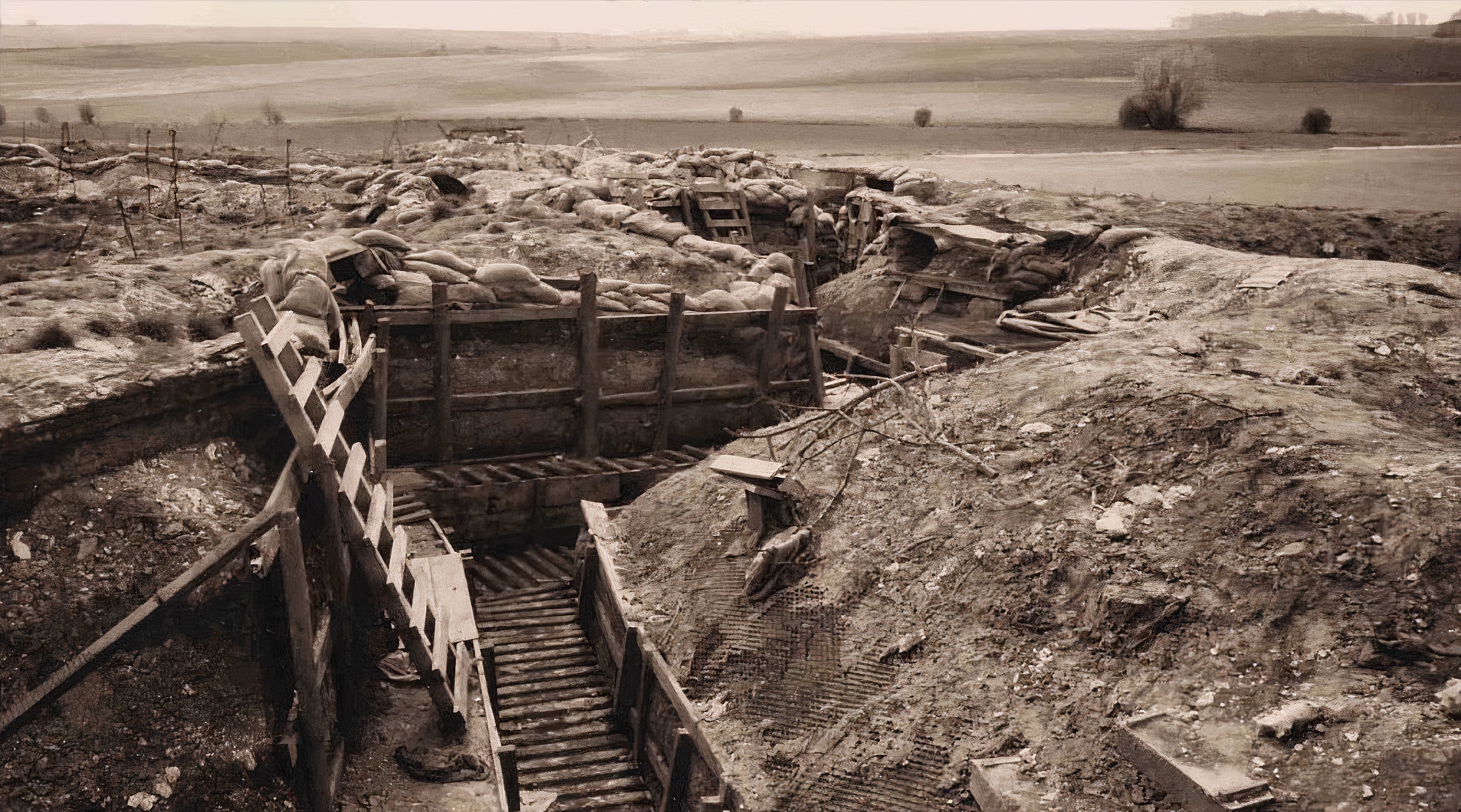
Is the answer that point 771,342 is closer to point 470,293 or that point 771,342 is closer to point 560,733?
point 470,293

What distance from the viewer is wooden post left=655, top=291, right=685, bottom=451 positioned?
36.2 feet

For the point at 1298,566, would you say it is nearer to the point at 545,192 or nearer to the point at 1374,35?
the point at 1374,35

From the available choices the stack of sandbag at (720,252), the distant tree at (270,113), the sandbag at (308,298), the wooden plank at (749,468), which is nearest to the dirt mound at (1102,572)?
the wooden plank at (749,468)

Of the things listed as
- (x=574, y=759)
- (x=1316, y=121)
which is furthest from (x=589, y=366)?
(x=1316, y=121)

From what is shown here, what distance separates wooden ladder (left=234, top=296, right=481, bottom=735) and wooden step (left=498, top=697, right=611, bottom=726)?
1677 mm

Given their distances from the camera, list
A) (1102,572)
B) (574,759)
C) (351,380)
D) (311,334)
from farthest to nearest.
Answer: (574,759) < (311,334) < (351,380) < (1102,572)

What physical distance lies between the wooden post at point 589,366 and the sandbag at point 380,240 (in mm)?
1944

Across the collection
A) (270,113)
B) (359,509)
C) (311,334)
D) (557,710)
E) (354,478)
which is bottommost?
(557,710)

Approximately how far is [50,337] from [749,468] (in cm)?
455

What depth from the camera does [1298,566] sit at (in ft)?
19.3

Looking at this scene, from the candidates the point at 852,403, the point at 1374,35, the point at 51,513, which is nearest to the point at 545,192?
Answer: the point at 852,403

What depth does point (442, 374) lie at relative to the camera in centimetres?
1031

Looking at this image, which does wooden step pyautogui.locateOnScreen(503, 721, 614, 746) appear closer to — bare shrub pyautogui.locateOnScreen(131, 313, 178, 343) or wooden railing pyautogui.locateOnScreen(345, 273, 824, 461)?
wooden railing pyautogui.locateOnScreen(345, 273, 824, 461)

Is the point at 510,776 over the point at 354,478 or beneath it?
beneath
